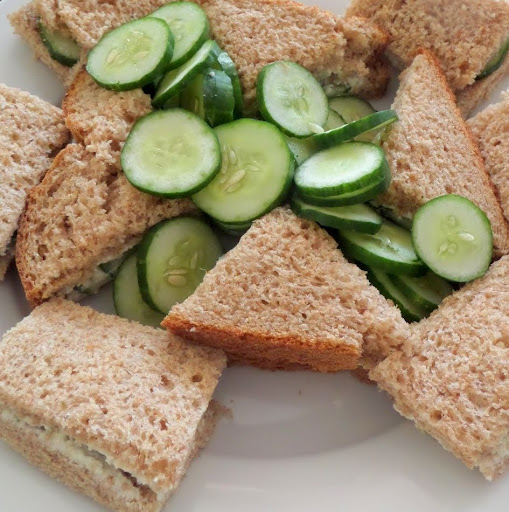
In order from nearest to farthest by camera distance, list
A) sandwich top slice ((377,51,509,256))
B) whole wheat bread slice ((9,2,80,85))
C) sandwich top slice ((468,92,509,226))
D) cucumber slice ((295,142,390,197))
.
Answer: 1. cucumber slice ((295,142,390,197))
2. sandwich top slice ((377,51,509,256))
3. sandwich top slice ((468,92,509,226))
4. whole wheat bread slice ((9,2,80,85))

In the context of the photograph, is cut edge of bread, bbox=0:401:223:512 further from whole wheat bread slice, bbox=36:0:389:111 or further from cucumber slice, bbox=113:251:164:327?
whole wheat bread slice, bbox=36:0:389:111

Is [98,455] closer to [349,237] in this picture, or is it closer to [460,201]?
[349,237]

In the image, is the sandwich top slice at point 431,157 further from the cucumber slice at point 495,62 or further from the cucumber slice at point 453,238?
the cucumber slice at point 495,62

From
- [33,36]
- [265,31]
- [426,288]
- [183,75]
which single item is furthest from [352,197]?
[33,36]

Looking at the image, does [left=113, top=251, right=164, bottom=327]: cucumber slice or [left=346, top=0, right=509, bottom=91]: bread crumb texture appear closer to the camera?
[left=113, top=251, right=164, bottom=327]: cucumber slice

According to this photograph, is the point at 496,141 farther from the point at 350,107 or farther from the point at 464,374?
the point at 464,374

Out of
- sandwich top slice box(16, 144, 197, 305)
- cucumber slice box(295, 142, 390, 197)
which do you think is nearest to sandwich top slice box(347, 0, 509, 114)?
cucumber slice box(295, 142, 390, 197)
